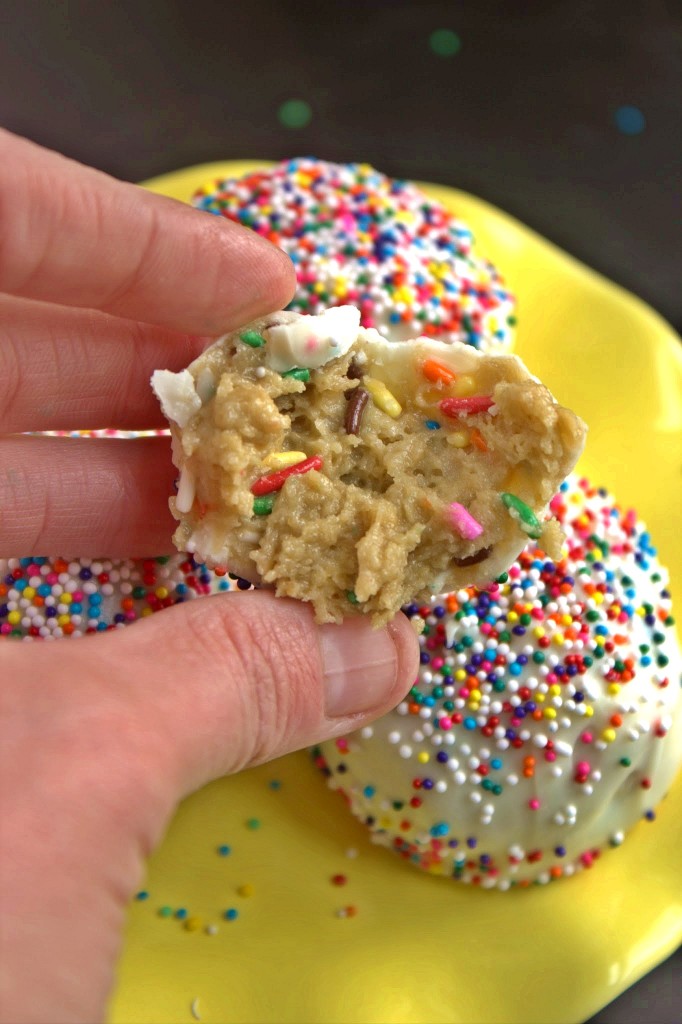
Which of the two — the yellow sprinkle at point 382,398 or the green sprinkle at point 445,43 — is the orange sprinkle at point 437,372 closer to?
the yellow sprinkle at point 382,398

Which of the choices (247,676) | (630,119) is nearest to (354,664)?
(247,676)

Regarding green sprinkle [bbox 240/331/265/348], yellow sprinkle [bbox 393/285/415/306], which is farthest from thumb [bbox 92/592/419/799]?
yellow sprinkle [bbox 393/285/415/306]

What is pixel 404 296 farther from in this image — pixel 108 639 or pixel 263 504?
pixel 108 639

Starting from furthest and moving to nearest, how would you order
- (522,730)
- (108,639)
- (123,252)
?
(522,730) < (123,252) < (108,639)

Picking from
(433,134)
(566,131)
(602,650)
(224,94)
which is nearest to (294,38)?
(224,94)

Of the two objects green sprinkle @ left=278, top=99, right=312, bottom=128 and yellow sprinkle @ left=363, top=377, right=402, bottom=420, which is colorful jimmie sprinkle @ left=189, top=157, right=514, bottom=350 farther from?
yellow sprinkle @ left=363, top=377, right=402, bottom=420

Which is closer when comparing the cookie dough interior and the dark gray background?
the cookie dough interior
